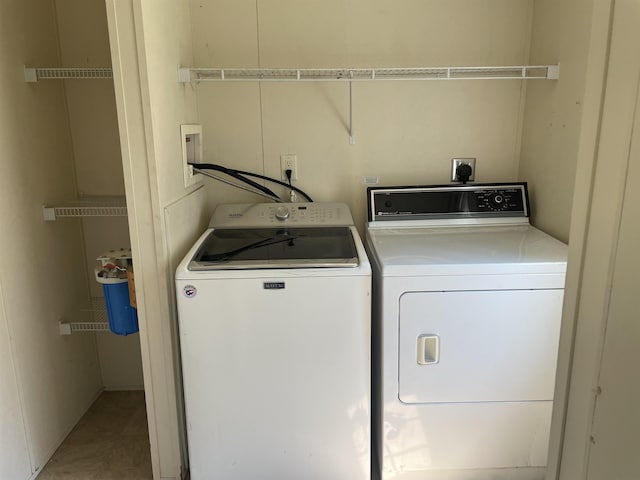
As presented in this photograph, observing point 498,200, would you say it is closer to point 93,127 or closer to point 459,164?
point 459,164

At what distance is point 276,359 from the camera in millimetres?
1692

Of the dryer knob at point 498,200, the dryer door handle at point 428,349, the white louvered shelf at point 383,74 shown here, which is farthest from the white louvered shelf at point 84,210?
the dryer knob at point 498,200

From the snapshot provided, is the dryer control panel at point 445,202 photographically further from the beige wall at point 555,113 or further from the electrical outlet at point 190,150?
the electrical outlet at point 190,150

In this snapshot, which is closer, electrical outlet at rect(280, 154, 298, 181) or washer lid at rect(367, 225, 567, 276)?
washer lid at rect(367, 225, 567, 276)

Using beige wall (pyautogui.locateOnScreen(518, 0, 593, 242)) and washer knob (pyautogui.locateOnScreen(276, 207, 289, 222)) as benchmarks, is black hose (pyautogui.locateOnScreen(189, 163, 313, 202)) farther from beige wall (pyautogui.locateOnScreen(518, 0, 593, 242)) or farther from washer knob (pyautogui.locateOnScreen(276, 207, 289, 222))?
beige wall (pyautogui.locateOnScreen(518, 0, 593, 242))

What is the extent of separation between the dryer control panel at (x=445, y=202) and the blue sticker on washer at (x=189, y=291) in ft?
3.10

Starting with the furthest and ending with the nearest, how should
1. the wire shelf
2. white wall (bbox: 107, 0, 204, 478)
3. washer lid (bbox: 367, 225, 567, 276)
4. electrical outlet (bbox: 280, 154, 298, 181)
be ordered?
1. electrical outlet (bbox: 280, 154, 298, 181)
2. the wire shelf
3. washer lid (bbox: 367, 225, 567, 276)
4. white wall (bbox: 107, 0, 204, 478)

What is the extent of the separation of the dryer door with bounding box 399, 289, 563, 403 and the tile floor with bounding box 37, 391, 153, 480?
1.19m

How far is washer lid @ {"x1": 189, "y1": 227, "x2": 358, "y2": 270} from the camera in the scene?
167 cm

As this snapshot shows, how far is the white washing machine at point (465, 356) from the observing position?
1666 mm

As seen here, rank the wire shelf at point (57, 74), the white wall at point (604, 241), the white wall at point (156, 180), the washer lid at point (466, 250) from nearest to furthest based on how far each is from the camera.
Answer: the white wall at point (604, 241) → the white wall at point (156, 180) → the washer lid at point (466, 250) → the wire shelf at point (57, 74)

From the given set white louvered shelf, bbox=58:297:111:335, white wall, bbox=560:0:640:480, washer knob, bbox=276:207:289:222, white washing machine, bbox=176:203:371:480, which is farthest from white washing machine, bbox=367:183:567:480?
white louvered shelf, bbox=58:297:111:335

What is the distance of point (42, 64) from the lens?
1978 mm

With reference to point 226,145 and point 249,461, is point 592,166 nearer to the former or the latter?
point 249,461
